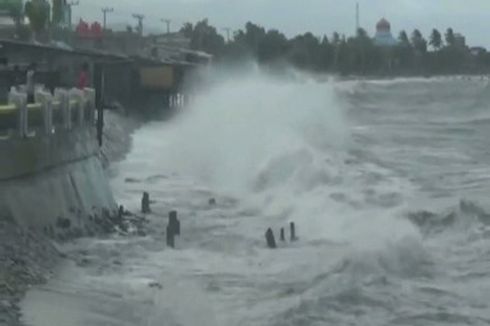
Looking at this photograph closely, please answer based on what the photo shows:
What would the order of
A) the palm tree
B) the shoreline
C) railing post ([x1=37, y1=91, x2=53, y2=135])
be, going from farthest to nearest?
the palm tree < railing post ([x1=37, y1=91, x2=53, y2=135]) < the shoreline

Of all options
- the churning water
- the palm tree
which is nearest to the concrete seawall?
the churning water

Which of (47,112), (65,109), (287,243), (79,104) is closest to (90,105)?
(79,104)

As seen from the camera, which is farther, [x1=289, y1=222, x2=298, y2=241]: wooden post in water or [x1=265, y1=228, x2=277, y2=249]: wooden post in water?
[x1=289, y1=222, x2=298, y2=241]: wooden post in water

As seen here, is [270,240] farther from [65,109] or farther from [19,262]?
[19,262]

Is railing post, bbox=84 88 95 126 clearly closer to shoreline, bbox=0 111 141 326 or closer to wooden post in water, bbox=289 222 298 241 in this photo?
wooden post in water, bbox=289 222 298 241

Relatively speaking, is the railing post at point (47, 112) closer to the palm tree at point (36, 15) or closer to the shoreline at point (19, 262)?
the shoreline at point (19, 262)

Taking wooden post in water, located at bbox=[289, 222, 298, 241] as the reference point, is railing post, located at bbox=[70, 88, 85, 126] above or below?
above

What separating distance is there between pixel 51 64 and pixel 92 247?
1576 cm

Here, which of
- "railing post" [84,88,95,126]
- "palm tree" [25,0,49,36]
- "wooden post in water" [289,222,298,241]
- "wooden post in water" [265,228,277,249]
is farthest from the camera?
"palm tree" [25,0,49,36]

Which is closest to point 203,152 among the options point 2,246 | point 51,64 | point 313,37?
point 51,64

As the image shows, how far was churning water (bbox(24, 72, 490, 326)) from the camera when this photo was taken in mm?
13992

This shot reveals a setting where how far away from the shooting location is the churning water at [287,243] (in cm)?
1399

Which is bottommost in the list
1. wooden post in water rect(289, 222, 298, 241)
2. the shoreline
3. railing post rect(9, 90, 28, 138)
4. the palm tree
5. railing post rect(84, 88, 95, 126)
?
wooden post in water rect(289, 222, 298, 241)

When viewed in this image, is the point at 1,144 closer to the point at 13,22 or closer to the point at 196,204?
the point at 196,204
